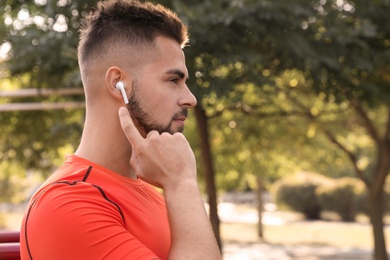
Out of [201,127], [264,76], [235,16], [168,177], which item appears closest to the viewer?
[168,177]

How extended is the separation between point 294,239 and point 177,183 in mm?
21532

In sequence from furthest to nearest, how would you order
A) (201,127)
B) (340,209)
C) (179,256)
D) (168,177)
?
(340,209), (201,127), (168,177), (179,256)

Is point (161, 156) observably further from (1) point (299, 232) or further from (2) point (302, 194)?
(2) point (302, 194)

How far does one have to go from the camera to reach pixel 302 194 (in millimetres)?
31047

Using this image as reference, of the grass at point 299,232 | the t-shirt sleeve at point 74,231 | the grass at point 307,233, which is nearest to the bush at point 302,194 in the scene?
the grass at point 299,232

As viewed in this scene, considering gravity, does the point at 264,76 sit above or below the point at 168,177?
below

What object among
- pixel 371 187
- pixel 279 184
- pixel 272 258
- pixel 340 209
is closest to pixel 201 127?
pixel 371 187

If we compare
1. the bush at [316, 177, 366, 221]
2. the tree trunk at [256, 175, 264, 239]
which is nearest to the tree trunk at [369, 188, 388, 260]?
the tree trunk at [256, 175, 264, 239]

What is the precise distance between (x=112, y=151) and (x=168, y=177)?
0.21 meters

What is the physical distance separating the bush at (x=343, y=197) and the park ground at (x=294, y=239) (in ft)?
1.79

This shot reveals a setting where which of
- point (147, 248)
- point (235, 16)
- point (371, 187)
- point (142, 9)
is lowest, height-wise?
point (371, 187)

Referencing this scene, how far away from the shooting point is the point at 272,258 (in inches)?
693

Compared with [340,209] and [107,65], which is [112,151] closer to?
[107,65]

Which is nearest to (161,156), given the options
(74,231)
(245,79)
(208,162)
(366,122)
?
(74,231)
